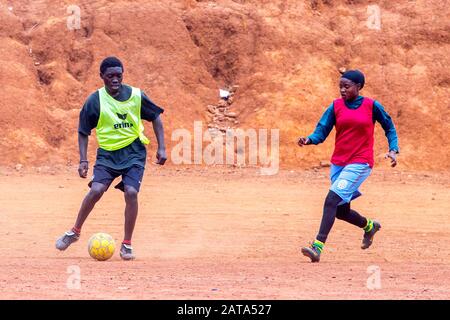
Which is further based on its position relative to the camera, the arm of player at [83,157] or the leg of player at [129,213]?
the arm of player at [83,157]

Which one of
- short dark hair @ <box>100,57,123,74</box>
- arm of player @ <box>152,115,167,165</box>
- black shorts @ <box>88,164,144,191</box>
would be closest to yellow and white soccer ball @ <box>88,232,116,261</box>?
black shorts @ <box>88,164,144,191</box>

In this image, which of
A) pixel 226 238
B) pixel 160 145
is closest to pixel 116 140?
pixel 160 145

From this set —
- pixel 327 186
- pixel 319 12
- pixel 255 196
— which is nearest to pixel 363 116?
pixel 255 196

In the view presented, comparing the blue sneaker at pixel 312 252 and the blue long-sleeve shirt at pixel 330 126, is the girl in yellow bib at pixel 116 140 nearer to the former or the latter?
the blue long-sleeve shirt at pixel 330 126

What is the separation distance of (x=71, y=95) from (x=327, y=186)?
6545 millimetres

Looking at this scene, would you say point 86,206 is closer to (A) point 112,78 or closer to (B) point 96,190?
(B) point 96,190

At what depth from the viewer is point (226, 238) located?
1240 centimetres

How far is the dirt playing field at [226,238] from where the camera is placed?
7.57 meters

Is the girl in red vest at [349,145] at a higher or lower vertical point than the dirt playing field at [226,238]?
higher

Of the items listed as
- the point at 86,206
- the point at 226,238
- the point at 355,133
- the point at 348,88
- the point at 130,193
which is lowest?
the point at 226,238

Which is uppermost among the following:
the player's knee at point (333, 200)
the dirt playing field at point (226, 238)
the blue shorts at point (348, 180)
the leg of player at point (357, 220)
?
the blue shorts at point (348, 180)

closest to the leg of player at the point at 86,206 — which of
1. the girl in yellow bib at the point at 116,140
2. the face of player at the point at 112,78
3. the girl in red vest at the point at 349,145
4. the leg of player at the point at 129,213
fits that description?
the girl in yellow bib at the point at 116,140

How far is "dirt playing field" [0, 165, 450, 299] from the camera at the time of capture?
7566mm

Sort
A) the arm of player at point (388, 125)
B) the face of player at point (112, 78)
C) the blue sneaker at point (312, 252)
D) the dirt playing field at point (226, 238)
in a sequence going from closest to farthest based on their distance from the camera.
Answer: the dirt playing field at point (226, 238), the blue sneaker at point (312, 252), the face of player at point (112, 78), the arm of player at point (388, 125)
